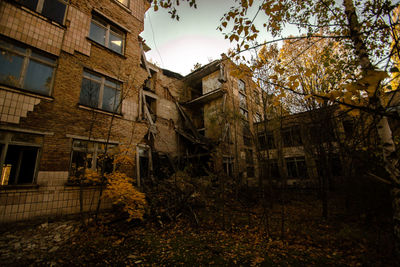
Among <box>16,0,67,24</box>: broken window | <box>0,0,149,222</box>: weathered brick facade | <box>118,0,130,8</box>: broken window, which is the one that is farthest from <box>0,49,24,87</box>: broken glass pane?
<box>118,0,130,8</box>: broken window

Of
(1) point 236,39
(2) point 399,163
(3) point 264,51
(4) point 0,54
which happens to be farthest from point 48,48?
(2) point 399,163

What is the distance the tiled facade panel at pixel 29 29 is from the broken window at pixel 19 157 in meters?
3.81

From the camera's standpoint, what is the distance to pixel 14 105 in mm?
6035

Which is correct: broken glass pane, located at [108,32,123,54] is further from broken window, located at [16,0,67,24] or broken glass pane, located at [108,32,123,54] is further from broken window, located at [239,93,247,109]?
broken window, located at [239,93,247,109]

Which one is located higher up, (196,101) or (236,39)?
(196,101)

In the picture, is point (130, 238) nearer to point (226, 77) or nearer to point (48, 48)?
point (48, 48)

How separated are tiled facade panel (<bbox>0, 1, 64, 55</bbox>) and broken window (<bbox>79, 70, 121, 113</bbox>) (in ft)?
5.07

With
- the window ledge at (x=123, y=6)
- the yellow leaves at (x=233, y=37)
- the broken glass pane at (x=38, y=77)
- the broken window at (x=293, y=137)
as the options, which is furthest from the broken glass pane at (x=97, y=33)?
the broken window at (x=293, y=137)

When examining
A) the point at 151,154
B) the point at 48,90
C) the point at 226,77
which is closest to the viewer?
the point at 48,90

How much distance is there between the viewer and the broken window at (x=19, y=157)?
18.7 feet

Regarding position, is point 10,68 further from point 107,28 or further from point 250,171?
point 250,171

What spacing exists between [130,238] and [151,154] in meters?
5.76

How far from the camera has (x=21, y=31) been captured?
660cm

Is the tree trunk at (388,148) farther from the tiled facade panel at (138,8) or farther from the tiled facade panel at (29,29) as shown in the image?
the tiled facade panel at (138,8)
